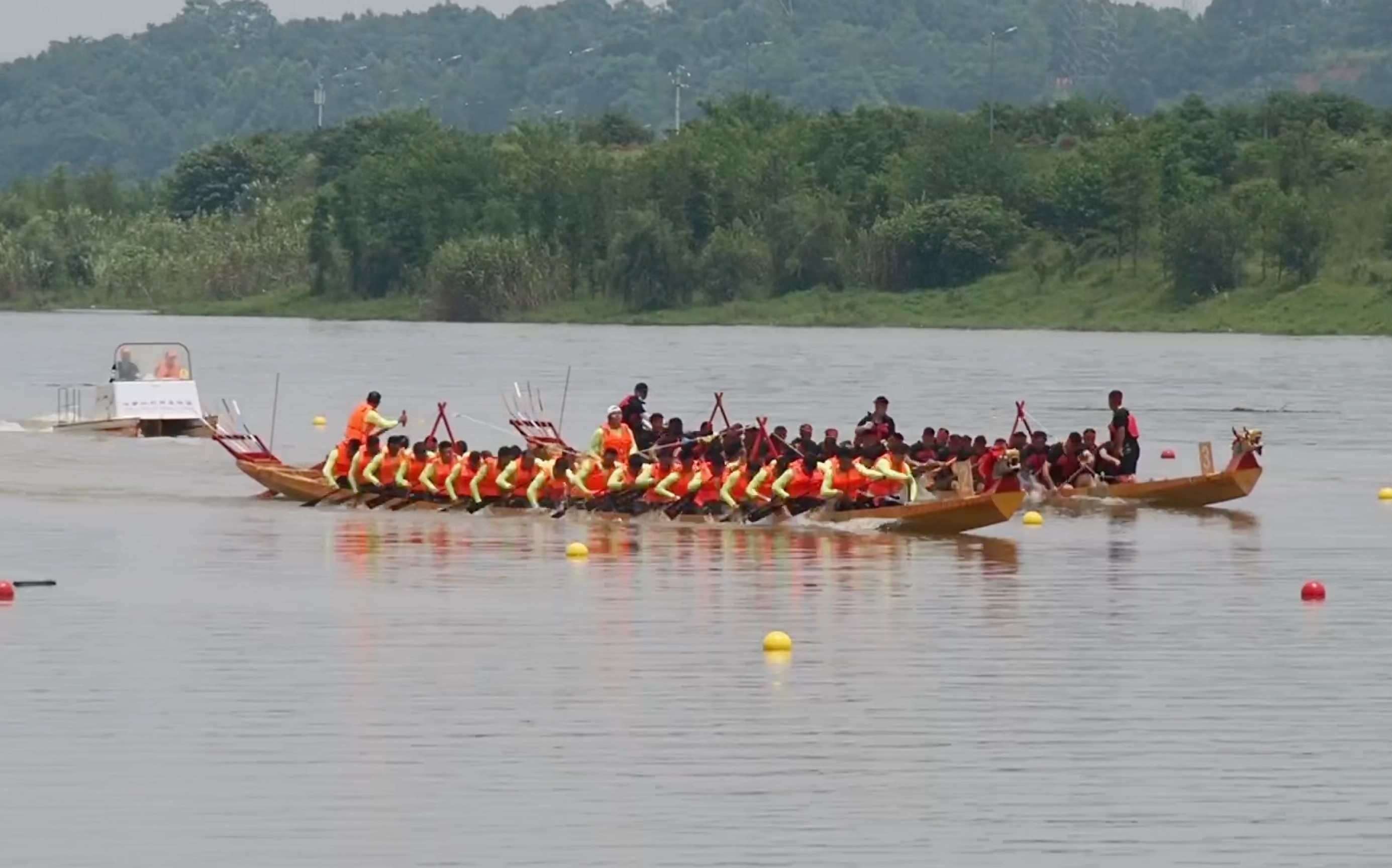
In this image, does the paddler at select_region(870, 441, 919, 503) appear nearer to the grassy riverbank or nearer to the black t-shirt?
the black t-shirt

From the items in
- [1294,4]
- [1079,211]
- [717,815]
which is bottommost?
[717,815]

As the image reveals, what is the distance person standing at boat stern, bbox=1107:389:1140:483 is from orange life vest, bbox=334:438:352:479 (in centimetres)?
Answer: 769

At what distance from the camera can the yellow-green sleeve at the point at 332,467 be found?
96.1 ft

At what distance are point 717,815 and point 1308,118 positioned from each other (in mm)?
71274

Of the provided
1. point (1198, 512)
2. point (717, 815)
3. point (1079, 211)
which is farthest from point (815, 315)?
point (717, 815)

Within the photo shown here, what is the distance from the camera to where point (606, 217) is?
87.8m

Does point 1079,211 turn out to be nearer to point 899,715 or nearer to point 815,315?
point 815,315

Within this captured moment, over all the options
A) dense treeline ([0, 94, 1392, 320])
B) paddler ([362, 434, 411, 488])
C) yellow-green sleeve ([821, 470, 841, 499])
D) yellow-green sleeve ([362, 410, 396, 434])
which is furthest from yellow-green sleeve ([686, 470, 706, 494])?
dense treeline ([0, 94, 1392, 320])

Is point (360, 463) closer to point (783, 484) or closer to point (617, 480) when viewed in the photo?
point (617, 480)

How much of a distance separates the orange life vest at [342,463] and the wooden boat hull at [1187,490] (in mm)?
7038

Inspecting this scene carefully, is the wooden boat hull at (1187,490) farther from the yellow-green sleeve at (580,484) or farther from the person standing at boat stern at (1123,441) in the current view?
the yellow-green sleeve at (580,484)

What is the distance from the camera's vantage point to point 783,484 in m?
26.1

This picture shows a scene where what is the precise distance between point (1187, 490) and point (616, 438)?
5798 millimetres

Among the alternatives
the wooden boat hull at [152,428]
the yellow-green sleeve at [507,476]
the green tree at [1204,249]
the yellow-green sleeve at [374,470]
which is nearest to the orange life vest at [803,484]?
the yellow-green sleeve at [507,476]
